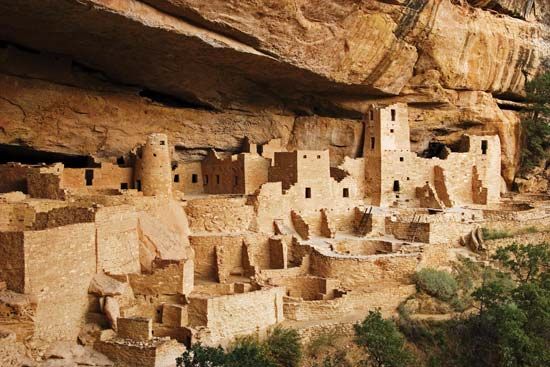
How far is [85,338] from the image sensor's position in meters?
13.5

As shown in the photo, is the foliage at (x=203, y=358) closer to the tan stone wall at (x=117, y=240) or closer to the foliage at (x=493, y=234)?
the tan stone wall at (x=117, y=240)

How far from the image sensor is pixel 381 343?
48.8ft

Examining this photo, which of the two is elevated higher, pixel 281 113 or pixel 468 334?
pixel 281 113

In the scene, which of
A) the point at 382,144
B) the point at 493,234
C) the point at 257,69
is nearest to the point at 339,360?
the point at 493,234

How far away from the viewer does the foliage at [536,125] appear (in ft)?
86.2

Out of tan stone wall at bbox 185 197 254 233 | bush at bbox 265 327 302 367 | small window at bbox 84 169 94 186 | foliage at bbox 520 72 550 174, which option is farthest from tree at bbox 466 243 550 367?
small window at bbox 84 169 94 186

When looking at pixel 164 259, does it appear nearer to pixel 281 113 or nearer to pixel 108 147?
pixel 108 147

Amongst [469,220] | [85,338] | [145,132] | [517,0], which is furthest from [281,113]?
[85,338]

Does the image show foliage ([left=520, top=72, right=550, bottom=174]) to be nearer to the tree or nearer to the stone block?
the tree

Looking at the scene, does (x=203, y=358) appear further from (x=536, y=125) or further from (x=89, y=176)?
(x=536, y=125)

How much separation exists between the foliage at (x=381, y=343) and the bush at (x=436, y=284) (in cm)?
247

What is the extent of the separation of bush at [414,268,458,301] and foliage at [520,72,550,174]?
35.6 feet

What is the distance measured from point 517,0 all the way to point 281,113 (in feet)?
28.7

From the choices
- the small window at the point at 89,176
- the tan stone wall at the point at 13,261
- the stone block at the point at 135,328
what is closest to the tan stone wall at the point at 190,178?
the small window at the point at 89,176
